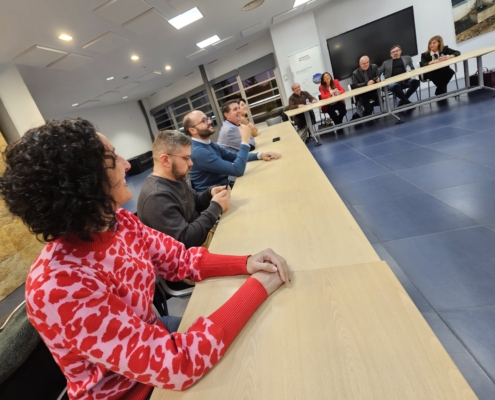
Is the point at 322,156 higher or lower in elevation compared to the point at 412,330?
lower

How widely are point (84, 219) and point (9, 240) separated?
3.69m

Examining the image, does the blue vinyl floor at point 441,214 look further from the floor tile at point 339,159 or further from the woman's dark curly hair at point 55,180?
the woman's dark curly hair at point 55,180

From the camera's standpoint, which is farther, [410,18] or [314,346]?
[410,18]

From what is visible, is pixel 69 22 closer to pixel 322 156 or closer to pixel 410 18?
pixel 322 156

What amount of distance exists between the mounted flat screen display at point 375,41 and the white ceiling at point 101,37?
138 centimetres

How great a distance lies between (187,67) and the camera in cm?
912

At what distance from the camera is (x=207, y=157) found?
210 centimetres

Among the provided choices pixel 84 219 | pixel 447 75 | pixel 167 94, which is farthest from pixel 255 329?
pixel 167 94

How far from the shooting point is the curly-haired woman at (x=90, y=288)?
21.3 inches

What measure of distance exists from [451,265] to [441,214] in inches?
24.2

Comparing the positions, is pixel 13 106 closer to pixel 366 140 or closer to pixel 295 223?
pixel 295 223

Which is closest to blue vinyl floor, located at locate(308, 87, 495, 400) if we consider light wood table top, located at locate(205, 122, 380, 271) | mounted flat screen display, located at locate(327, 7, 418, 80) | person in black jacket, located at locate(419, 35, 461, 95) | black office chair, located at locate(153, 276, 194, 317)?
light wood table top, located at locate(205, 122, 380, 271)

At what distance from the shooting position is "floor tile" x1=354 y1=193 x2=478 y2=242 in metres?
1.89

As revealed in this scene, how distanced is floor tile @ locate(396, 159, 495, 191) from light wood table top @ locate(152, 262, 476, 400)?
218cm
